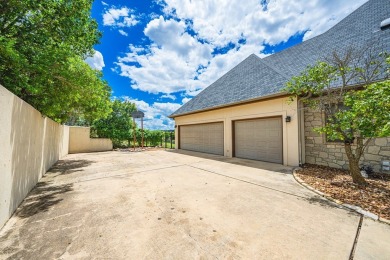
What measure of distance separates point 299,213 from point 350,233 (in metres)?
0.72

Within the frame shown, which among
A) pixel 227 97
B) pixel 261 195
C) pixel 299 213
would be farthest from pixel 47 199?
pixel 227 97

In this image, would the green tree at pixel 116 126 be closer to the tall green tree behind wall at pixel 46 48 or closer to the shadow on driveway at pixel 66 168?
the shadow on driveway at pixel 66 168

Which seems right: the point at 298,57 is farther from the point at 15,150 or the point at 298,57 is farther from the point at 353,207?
the point at 15,150

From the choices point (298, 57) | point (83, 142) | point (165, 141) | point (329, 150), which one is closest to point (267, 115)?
point (329, 150)

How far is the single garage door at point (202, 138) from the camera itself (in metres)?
10.9

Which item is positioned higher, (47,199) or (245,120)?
(245,120)

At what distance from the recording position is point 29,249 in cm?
213

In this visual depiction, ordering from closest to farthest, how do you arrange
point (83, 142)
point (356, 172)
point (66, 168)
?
1. point (356, 172)
2. point (66, 168)
3. point (83, 142)

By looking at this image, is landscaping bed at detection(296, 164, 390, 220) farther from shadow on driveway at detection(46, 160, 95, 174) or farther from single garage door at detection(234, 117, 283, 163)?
shadow on driveway at detection(46, 160, 95, 174)

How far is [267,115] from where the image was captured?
8008 mm

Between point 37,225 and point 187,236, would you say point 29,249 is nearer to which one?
point 37,225

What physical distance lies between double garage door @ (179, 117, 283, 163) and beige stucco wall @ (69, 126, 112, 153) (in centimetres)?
895

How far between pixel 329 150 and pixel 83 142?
16489mm

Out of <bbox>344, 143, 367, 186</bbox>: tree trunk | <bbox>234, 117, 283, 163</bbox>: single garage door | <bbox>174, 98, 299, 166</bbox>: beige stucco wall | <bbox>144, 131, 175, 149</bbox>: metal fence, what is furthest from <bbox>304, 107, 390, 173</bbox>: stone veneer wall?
<bbox>144, 131, 175, 149</bbox>: metal fence
